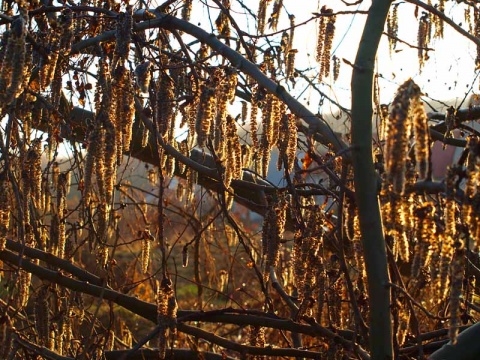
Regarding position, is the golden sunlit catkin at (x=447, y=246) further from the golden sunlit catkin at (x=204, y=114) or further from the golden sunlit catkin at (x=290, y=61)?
the golden sunlit catkin at (x=290, y=61)

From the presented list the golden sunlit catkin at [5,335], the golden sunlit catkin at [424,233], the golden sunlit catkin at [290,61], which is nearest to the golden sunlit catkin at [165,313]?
the golden sunlit catkin at [5,335]

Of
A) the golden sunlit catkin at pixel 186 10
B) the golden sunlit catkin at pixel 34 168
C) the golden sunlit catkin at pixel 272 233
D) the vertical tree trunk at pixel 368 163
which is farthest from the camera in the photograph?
the golden sunlit catkin at pixel 186 10

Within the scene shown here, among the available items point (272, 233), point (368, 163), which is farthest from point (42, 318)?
point (368, 163)

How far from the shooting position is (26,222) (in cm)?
275

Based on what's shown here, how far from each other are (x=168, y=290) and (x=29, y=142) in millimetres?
1053

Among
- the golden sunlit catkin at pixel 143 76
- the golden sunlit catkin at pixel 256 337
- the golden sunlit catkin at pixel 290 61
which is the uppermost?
the golden sunlit catkin at pixel 290 61

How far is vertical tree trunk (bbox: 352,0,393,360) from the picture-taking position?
6.15 feet

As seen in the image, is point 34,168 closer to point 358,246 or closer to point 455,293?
point 358,246

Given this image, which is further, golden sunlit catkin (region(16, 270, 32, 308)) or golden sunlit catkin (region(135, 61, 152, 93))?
golden sunlit catkin (region(16, 270, 32, 308))

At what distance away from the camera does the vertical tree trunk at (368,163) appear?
1873 mm

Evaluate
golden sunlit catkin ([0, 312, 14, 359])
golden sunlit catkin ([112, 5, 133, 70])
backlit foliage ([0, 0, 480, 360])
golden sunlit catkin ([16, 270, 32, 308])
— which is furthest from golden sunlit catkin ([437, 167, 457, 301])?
golden sunlit catkin ([16, 270, 32, 308])

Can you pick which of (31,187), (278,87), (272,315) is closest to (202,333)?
(272,315)

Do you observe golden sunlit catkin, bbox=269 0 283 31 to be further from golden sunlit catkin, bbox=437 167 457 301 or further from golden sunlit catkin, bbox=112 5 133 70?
golden sunlit catkin, bbox=437 167 457 301

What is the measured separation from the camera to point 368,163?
6.15 feet
